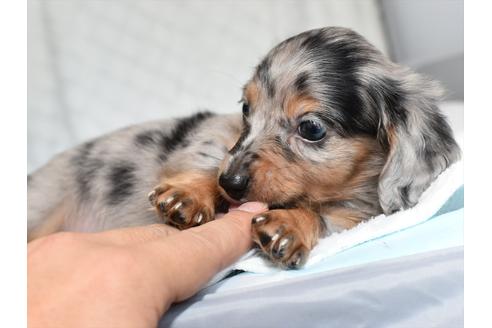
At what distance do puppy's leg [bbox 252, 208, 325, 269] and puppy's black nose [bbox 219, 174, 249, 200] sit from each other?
12 cm

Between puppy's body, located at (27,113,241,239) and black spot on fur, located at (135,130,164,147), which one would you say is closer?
puppy's body, located at (27,113,241,239)

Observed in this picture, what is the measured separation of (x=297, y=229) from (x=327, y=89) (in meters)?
0.53

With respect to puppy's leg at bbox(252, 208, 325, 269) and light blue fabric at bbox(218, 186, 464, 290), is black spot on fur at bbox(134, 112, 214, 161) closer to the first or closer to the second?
puppy's leg at bbox(252, 208, 325, 269)

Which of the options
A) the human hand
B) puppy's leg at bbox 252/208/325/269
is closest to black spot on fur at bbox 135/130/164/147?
puppy's leg at bbox 252/208/325/269

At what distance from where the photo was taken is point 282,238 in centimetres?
157

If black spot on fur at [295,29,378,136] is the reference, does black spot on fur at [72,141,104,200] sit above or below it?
below

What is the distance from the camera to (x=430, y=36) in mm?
3191

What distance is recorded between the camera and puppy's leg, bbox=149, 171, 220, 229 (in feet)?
5.55

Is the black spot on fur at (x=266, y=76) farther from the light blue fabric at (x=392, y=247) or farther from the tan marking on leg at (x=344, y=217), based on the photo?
the light blue fabric at (x=392, y=247)

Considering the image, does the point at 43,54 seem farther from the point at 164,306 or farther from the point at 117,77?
the point at 164,306

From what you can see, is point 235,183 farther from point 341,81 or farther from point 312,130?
point 341,81

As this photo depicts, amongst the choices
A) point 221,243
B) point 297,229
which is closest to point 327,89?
point 297,229

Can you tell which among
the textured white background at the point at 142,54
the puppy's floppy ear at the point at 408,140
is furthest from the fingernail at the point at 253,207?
the textured white background at the point at 142,54

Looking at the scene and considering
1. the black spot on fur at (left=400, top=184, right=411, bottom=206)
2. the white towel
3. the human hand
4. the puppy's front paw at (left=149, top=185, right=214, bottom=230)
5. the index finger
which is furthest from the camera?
the black spot on fur at (left=400, top=184, right=411, bottom=206)
